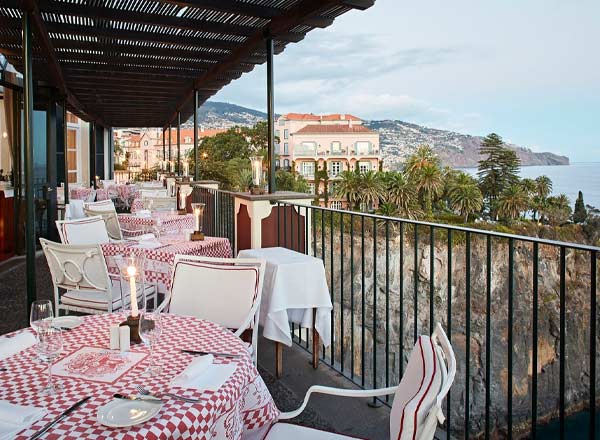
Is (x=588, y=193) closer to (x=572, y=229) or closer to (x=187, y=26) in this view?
(x=572, y=229)

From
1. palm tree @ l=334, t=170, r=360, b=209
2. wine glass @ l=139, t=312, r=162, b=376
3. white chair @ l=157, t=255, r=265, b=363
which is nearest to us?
wine glass @ l=139, t=312, r=162, b=376

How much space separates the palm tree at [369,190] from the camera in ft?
171

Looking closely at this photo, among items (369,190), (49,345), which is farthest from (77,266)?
(369,190)

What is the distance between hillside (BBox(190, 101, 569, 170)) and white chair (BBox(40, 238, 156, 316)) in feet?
250

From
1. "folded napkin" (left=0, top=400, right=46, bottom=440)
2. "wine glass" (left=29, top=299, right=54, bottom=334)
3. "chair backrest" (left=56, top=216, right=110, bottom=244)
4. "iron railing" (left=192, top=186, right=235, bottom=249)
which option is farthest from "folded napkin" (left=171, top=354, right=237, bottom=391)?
"iron railing" (left=192, top=186, right=235, bottom=249)

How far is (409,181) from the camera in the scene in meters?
56.8

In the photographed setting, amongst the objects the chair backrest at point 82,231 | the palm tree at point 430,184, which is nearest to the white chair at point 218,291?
the chair backrest at point 82,231

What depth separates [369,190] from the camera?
5212 centimetres

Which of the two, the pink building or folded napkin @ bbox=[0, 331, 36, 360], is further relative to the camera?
the pink building

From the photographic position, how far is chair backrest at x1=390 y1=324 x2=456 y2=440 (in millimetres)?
1028

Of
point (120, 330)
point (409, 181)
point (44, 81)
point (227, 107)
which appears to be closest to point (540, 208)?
point (409, 181)

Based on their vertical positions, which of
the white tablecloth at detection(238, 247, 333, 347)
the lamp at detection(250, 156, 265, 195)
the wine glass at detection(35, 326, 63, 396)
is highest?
the lamp at detection(250, 156, 265, 195)

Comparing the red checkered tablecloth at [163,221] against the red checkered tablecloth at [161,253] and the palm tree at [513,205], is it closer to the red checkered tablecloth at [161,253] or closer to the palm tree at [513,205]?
the red checkered tablecloth at [161,253]

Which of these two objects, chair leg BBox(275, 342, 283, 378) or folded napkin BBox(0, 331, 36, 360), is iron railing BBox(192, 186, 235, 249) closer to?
chair leg BBox(275, 342, 283, 378)
